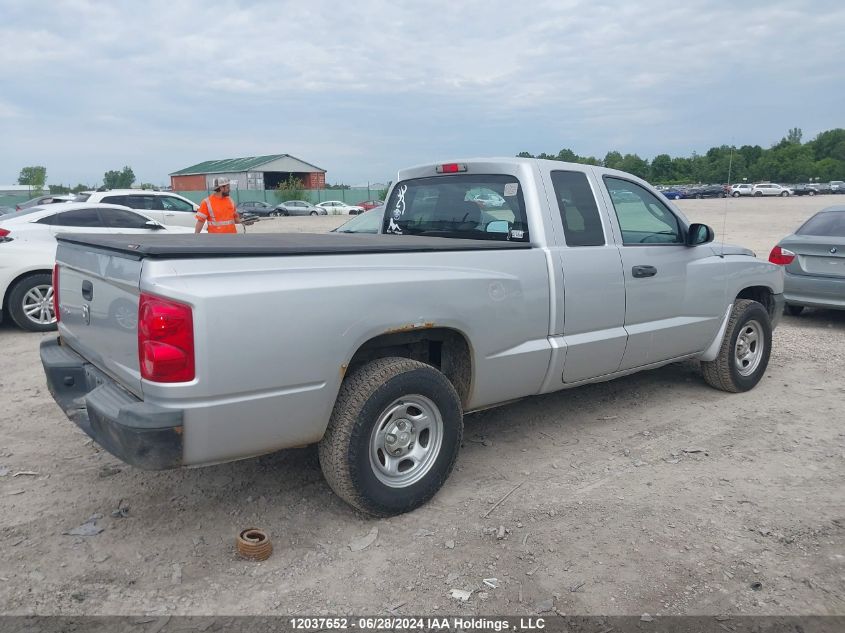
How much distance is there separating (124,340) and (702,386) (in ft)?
15.8

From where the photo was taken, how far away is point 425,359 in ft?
13.5

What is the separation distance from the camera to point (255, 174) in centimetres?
6919

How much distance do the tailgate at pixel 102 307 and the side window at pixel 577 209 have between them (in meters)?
2.61

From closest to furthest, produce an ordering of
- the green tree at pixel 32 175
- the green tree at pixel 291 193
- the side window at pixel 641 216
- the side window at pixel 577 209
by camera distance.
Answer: the side window at pixel 577 209 → the side window at pixel 641 216 → the green tree at pixel 291 193 → the green tree at pixel 32 175

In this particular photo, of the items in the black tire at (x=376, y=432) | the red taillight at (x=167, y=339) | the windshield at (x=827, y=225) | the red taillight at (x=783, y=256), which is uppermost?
the windshield at (x=827, y=225)

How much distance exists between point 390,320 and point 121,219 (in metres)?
8.04

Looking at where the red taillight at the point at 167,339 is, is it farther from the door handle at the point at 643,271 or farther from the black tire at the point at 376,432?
the door handle at the point at 643,271

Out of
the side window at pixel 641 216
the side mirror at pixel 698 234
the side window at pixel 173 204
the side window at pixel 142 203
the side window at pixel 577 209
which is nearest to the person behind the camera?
the side window at pixel 577 209

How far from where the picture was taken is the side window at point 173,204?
48.0 ft

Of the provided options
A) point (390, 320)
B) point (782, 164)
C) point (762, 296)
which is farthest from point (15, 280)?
point (782, 164)

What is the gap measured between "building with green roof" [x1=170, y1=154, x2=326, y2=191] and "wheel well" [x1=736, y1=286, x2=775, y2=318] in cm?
6392

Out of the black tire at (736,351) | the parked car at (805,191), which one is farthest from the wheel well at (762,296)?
the parked car at (805,191)

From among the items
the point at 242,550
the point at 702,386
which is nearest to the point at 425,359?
the point at 242,550

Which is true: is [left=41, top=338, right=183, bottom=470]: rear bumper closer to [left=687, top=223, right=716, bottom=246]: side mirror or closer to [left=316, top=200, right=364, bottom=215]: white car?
[left=687, top=223, right=716, bottom=246]: side mirror
